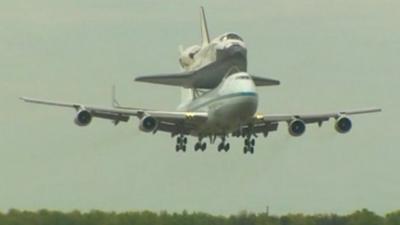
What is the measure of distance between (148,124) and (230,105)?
22.4 feet

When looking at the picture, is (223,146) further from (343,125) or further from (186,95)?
(186,95)

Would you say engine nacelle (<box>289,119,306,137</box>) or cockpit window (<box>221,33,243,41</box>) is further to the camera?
cockpit window (<box>221,33,243,41</box>)

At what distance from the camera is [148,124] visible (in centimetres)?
14875

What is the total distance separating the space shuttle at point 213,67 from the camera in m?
162

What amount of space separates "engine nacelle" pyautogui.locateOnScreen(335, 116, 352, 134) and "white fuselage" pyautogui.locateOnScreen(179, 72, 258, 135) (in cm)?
786

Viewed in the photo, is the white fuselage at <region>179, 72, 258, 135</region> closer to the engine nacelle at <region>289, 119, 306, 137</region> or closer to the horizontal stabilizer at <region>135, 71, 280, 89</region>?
the engine nacelle at <region>289, 119, 306, 137</region>

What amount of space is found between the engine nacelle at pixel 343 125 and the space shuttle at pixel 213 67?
31.0 ft

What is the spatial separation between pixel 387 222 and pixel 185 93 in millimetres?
28101

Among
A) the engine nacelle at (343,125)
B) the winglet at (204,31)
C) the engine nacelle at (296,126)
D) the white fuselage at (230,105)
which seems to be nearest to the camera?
the white fuselage at (230,105)

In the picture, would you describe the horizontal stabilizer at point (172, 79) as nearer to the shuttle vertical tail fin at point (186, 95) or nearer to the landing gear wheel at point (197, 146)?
the shuttle vertical tail fin at point (186, 95)

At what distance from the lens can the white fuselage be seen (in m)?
144

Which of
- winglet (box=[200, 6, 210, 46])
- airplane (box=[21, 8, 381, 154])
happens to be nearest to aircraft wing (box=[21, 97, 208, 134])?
airplane (box=[21, 8, 381, 154])

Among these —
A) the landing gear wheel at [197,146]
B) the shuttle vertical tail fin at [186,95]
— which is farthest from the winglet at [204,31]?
the landing gear wheel at [197,146]

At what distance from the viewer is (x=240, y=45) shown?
534ft
